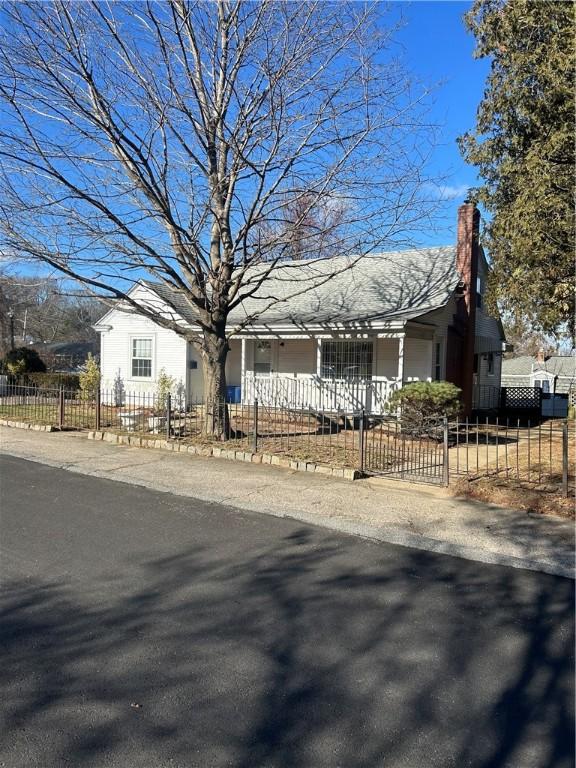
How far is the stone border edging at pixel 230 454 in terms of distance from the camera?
9.18m

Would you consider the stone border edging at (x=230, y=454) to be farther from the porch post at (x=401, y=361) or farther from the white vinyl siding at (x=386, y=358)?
the white vinyl siding at (x=386, y=358)

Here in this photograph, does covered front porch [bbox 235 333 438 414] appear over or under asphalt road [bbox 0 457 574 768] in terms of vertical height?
over

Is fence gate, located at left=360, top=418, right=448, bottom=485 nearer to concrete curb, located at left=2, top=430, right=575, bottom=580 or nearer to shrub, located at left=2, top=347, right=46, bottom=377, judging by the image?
concrete curb, located at left=2, top=430, right=575, bottom=580

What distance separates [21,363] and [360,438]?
23534 millimetres

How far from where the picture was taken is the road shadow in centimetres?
269

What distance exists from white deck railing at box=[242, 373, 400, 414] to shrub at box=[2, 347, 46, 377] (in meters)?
14.9

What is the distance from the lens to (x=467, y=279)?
17703 mm

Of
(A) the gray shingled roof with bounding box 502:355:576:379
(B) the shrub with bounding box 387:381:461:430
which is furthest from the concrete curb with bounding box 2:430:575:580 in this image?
(A) the gray shingled roof with bounding box 502:355:576:379

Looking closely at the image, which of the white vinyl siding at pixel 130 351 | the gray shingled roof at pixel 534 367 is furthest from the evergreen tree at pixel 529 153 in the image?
the gray shingled roof at pixel 534 367

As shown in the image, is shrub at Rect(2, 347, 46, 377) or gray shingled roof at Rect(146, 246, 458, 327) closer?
gray shingled roof at Rect(146, 246, 458, 327)

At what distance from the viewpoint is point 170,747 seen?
2.65 meters

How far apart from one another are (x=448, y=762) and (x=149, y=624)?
2.15 meters

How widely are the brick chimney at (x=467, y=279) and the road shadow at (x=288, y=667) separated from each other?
1403 centimetres

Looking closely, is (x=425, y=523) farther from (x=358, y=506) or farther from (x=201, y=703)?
(x=201, y=703)
